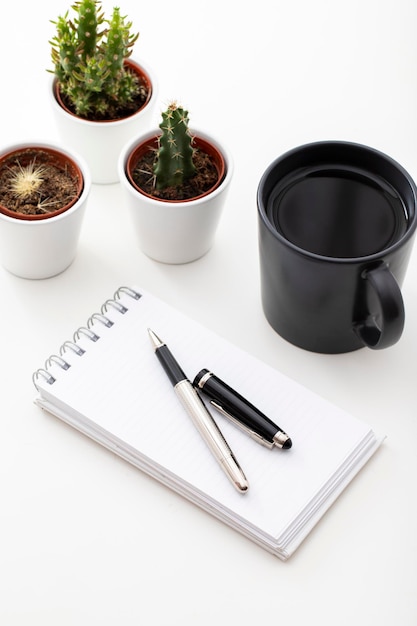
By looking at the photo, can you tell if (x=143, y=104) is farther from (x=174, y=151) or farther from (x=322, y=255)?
(x=322, y=255)

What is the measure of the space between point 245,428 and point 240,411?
0.02 metres

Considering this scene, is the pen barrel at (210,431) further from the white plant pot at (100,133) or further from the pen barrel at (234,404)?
the white plant pot at (100,133)

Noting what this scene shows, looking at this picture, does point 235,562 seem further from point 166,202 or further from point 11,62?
point 11,62

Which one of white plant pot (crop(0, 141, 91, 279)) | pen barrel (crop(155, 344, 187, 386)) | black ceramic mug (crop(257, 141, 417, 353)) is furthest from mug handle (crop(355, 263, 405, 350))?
white plant pot (crop(0, 141, 91, 279))

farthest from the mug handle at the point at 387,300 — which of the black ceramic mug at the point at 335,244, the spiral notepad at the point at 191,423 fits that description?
the spiral notepad at the point at 191,423

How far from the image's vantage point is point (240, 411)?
1043 millimetres

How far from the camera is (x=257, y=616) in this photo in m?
0.96

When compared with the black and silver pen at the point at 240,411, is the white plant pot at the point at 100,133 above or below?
above

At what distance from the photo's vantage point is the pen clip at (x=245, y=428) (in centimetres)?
103

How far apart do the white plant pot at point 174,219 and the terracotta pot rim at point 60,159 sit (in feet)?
0.17

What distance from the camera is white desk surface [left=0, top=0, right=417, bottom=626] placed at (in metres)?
0.98

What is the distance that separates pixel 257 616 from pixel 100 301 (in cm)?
43

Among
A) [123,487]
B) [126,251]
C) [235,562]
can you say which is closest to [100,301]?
[126,251]

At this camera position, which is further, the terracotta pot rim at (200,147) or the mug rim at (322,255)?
the terracotta pot rim at (200,147)
